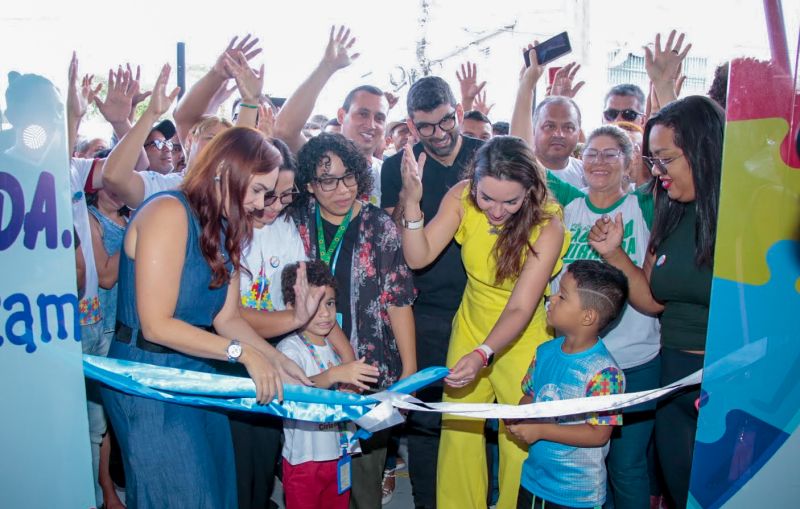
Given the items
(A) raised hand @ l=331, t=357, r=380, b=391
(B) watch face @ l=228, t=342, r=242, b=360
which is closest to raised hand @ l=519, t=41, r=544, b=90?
(A) raised hand @ l=331, t=357, r=380, b=391

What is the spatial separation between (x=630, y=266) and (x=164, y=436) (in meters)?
2.02

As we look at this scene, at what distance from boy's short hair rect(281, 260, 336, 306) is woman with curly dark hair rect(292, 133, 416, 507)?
17 centimetres

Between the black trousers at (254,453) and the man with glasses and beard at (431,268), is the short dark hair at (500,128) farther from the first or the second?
the black trousers at (254,453)

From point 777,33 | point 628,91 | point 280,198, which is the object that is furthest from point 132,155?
point 628,91

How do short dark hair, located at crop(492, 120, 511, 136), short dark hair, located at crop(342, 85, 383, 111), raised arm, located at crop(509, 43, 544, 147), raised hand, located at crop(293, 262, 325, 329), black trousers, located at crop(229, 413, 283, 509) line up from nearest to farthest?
raised hand, located at crop(293, 262, 325, 329) < black trousers, located at crop(229, 413, 283, 509) < raised arm, located at crop(509, 43, 544, 147) < short dark hair, located at crop(342, 85, 383, 111) < short dark hair, located at crop(492, 120, 511, 136)

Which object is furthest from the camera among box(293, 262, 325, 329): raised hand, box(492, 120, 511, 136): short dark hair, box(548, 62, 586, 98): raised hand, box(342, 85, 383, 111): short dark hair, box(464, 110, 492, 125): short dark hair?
box(492, 120, 511, 136): short dark hair

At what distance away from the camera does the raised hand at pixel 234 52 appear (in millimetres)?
3928

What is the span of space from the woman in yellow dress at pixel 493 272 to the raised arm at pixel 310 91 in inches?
41.4

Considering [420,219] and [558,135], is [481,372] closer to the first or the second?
[420,219]

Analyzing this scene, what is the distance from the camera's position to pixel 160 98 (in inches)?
131

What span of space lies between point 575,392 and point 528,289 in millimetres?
497

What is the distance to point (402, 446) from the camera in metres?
4.57

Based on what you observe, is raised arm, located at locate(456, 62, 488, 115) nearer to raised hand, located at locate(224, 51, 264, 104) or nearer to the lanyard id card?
raised hand, located at locate(224, 51, 264, 104)

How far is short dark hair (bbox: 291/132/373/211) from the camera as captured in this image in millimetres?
3168
